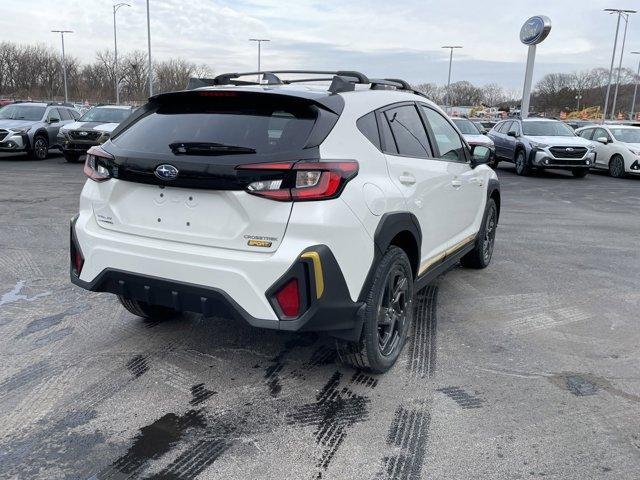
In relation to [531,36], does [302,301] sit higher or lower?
lower

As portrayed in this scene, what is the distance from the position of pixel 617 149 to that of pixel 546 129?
2.19 meters

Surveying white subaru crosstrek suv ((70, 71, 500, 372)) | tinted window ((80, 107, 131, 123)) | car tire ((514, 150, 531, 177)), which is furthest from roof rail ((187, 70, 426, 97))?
tinted window ((80, 107, 131, 123))

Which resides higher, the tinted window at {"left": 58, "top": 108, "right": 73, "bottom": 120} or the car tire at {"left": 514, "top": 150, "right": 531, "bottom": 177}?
the tinted window at {"left": 58, "top": 108, "right": 73, "bottom": 120}

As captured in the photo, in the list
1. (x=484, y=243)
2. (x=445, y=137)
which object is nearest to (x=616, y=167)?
(x=484, y=243)

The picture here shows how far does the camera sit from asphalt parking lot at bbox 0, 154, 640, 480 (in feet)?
8.87

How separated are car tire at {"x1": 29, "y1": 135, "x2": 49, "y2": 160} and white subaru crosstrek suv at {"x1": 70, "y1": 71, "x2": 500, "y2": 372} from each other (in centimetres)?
1479

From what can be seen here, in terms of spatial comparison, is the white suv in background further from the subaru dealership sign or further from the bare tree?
the bare tree

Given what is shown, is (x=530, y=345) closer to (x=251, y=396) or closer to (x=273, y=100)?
(x=251, y=396)

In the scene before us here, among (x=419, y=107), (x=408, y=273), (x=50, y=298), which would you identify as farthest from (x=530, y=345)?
(x=50, y=298)

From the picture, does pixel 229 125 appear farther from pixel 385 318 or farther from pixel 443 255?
pixel 443 255

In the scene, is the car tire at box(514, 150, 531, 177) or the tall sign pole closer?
the car tire at box(514, 150, 531, 177)

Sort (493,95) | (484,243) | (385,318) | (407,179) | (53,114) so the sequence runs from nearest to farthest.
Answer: (385,318), (407,179), (484,243), (53,114), (493,95)

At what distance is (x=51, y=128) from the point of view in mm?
17312

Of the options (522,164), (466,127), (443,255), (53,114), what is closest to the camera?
(443,255)
